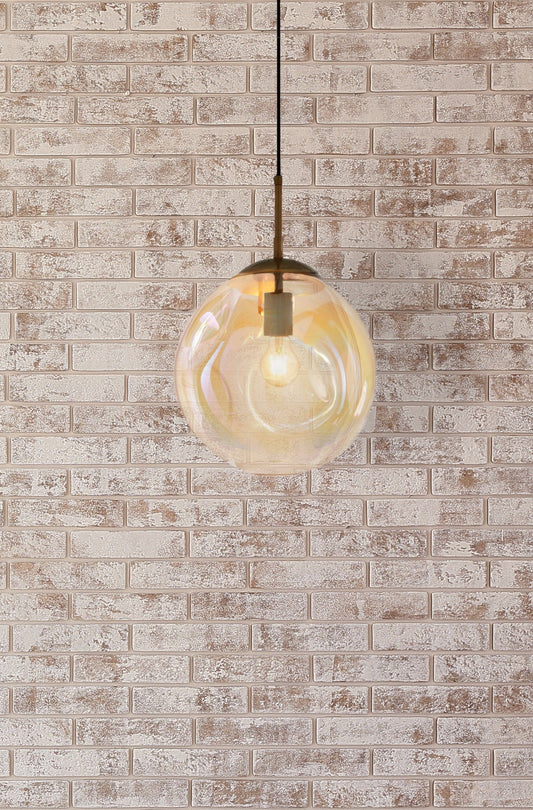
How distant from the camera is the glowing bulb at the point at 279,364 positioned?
75 centimetres

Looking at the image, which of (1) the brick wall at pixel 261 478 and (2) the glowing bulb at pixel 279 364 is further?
(1) the brick wall at pixel 261 478

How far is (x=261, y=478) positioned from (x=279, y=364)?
768 mm

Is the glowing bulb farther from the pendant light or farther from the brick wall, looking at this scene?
the brick wall

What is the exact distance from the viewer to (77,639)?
59.0 inches

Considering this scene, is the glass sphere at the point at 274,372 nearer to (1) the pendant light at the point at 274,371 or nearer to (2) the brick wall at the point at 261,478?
(1) the pendant light at the point at 274,371

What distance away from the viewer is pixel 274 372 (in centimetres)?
75

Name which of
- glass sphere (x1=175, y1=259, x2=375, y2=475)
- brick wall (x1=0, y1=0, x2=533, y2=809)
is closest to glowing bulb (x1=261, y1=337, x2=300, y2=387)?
glass sphere (x1=175, y1=259, x2=375, y2=475)

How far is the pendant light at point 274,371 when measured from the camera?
75 cm

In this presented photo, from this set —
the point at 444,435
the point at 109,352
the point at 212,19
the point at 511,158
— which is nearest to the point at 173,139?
the point at 212,19

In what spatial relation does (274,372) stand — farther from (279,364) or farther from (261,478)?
(261,478)

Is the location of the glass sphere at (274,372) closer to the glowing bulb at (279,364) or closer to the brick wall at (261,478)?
the glowing bulb at (279,364)

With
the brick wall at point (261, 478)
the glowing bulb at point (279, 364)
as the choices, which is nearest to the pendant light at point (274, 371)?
the glowing bulb at point (279, 364)

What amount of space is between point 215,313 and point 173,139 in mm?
844

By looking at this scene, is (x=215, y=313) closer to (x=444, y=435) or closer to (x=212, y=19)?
(x=444, y=435)
